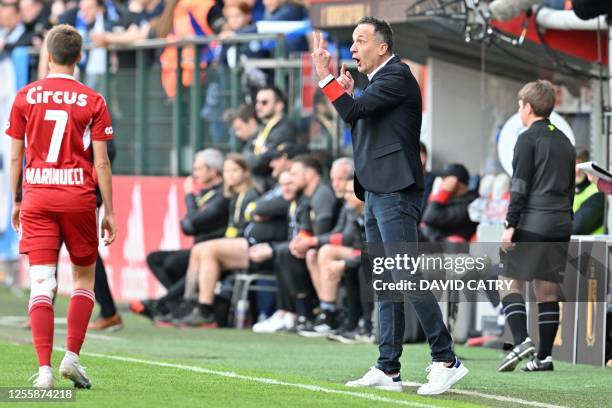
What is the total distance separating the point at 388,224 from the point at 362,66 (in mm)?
915

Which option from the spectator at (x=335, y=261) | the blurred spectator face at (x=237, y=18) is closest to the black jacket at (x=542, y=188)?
the spectator at (x=335, y=261)

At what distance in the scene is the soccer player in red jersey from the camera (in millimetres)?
7945

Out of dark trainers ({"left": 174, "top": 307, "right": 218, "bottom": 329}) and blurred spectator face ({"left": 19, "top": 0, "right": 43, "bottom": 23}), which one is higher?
blurred spectator face ({"left": 19, "top": 0, "right": 43, "bottom": 23})

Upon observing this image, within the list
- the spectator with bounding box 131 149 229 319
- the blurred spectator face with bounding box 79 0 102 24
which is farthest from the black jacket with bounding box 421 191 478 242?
the blurred spectator face with bounding box 79 0 102 24

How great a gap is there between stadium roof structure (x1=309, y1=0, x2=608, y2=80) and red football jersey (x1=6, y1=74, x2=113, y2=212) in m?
5.63

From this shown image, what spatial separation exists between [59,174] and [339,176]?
608 centimetres

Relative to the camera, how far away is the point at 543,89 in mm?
10344

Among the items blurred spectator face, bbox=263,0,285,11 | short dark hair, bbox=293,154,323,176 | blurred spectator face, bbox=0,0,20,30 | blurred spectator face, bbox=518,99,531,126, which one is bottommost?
short dark hair, bbox=293,154,323,176

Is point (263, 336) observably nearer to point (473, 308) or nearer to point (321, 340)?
Answer: point (321, 340)

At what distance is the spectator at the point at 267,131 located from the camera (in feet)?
49.8

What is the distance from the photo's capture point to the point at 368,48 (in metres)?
8.40

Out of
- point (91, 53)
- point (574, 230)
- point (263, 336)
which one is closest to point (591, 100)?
point (574, 230)

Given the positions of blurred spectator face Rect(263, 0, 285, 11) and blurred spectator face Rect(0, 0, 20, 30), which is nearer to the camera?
blurred spectator face Rect(263, 0, 285, 11)

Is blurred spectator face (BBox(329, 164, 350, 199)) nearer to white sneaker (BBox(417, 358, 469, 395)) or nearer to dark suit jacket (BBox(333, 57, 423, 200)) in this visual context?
dark suit jacket (BBox(333, 57, 423, 200))
